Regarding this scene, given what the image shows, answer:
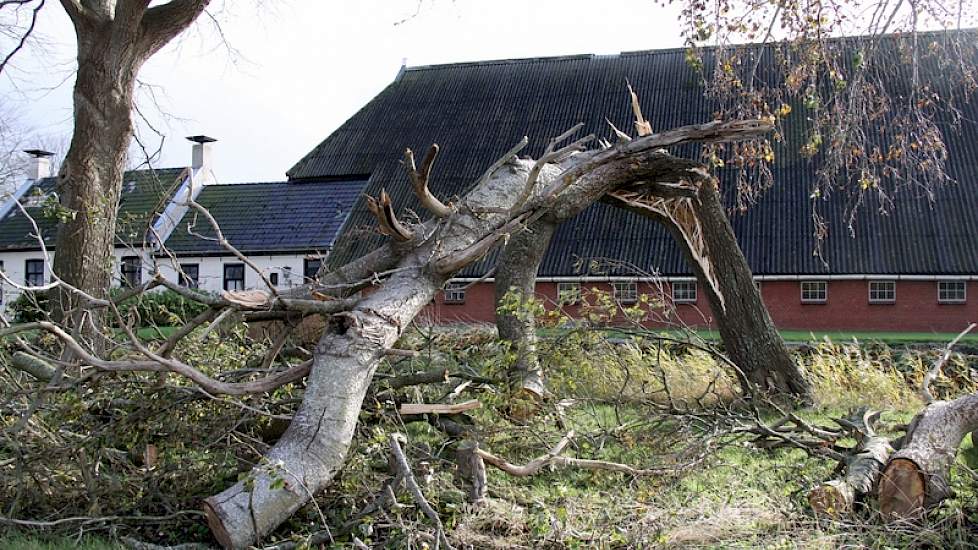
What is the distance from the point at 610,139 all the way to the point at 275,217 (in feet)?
37.8

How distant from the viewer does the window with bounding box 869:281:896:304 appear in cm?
2383

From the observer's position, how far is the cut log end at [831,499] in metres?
5.42

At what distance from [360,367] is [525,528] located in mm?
1437

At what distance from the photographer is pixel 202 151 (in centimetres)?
3462

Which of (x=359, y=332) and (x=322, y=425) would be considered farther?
(x=359, y=332)

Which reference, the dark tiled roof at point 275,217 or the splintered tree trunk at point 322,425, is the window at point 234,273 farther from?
the splintered tree trunk at point 322,425

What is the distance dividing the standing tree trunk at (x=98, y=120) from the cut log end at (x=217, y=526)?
550cm

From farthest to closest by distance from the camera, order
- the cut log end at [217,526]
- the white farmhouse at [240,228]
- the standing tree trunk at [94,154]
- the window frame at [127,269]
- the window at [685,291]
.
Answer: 1. the white farmhouse at [240,228]
2. the window at [685,291]
3. the standing tree trunk at [94,154]
4. the window frame at [127,269]
5. the cut log end at [217,526]

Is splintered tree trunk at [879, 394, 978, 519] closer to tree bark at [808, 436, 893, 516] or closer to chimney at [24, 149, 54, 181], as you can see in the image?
tree bark at [808, 436, 893, 516]

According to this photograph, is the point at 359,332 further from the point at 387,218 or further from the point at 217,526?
the point at 217,526

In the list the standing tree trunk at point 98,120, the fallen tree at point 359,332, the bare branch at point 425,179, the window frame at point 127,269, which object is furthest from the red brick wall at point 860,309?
the bare branch at point 425,179

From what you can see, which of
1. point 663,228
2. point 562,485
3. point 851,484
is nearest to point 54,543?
point 562,485

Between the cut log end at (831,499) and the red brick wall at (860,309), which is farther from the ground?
the red brick wall at (860,309)

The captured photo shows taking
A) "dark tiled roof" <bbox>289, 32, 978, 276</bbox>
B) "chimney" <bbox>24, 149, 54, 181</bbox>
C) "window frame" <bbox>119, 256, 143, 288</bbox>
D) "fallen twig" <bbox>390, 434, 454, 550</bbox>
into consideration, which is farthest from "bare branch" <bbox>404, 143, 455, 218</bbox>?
"chimney" <bbox>24, 149, 54, 181</bbox>
